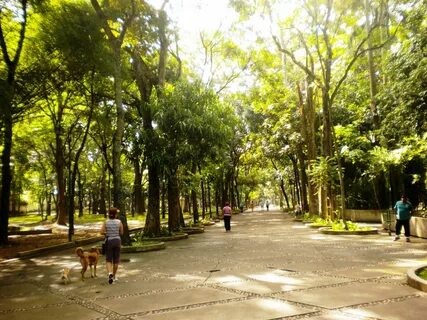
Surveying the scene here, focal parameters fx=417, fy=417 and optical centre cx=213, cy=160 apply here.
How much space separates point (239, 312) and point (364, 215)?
22120mm

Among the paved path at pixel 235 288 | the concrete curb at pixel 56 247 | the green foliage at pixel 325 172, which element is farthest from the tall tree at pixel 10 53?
the green foliage at pixel 325 172

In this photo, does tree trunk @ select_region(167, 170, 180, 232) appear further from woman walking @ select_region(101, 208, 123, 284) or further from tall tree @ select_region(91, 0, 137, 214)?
woman walking @ select_region(101, 208, 123, 284)

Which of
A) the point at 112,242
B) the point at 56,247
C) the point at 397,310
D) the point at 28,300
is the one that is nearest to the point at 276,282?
the point at 397,310

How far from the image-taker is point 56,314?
6625 mm

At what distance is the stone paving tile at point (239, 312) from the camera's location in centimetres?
591

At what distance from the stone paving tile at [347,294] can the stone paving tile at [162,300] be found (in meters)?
1.13

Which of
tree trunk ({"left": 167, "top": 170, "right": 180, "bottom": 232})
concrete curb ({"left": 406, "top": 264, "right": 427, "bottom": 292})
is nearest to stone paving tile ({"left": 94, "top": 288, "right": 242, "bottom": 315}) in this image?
concrete curb ({"left": 406, "top": 264, "right": 427, "bottom": 292})

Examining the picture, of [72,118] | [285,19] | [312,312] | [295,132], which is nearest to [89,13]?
[285,19]

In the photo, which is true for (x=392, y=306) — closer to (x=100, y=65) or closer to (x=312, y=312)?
(x=312, y=312)

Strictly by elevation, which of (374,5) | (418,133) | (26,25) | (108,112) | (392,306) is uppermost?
(374,5)

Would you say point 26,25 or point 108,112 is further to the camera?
point 108,112

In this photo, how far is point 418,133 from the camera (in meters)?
17.5

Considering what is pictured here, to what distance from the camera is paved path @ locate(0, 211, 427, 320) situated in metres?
6.19

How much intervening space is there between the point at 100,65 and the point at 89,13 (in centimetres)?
221
